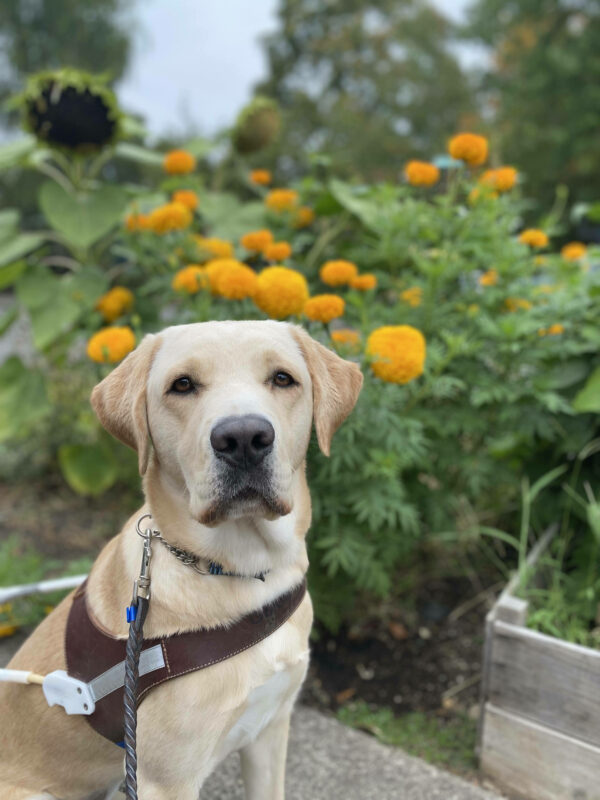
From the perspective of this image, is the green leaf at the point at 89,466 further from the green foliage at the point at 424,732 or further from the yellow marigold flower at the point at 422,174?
the yellow marigold flower at the point at 422,174

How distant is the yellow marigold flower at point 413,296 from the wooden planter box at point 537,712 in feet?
4.18

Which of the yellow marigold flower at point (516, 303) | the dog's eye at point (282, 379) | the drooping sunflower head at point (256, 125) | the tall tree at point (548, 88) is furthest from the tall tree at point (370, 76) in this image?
the dog's eye at point (282, 379)

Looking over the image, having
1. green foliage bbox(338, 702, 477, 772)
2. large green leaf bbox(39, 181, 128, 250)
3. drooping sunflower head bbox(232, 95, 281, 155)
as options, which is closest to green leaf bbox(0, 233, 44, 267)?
large green leaf bbox(39, 181, 128, 250)

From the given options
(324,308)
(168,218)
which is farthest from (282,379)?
(168,218)

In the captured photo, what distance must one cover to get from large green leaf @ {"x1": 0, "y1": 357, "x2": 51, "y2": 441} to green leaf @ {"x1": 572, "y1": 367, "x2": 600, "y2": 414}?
264 centimetres

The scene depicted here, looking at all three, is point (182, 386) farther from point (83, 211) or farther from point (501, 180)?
point (83, 211)

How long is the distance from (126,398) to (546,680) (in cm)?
171

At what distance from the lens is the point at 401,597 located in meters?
3.38

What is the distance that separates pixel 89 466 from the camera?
4121mm

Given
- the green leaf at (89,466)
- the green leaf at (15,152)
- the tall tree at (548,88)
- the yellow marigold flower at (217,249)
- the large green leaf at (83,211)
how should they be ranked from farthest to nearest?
the tall tree at (548,88) < the green leaf at (89,466) < the green leaf at (15,152) < the large green leaf at (83,211) < the yellow marigold flower at (217,249)

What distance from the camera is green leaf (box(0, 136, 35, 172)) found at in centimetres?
352

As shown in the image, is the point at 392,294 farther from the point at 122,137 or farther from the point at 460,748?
the point at 460,748

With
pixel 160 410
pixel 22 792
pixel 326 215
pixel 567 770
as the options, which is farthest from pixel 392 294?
pixel 22 792

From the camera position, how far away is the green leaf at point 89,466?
13.5 ft
